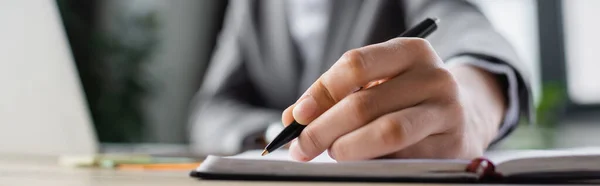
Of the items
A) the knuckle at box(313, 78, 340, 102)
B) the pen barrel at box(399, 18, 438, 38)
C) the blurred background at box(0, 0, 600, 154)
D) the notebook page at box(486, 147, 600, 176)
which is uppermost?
the pen barrel at box(399, 18, 438, 38)

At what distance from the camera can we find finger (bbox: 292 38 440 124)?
0.43 meters

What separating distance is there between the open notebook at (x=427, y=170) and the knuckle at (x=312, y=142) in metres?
0.06

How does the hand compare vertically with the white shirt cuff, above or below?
above

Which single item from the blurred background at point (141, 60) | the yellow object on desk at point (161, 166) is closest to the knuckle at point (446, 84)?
the yellow object on desk at point (161, 166)

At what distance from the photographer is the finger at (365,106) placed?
0.44m

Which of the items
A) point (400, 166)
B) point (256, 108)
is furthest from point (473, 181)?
point (256, 108)

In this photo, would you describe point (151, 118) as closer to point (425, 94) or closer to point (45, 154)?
point (45, 154)

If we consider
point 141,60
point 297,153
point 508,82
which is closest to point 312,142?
point 297,153

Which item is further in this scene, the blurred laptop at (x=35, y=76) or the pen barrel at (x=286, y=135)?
the blurred laptop at (x=35, y=76)

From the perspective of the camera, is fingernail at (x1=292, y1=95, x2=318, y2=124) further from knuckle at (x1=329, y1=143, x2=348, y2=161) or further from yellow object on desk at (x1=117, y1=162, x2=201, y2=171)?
yellow object on desk at (x1=117, y1=162, x2=201, y2=171)

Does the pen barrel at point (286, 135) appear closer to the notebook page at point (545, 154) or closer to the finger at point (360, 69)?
the finger at point (360, 69)

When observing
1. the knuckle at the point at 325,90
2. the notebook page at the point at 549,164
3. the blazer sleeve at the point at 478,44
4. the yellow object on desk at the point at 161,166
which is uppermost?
the knuckle at the point at 325,90

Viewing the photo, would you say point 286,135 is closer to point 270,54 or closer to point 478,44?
point 478,44

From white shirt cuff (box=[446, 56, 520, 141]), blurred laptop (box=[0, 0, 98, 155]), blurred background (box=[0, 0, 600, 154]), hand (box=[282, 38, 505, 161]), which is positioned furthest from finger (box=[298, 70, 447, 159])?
blurred background (box=[0, 0, 600, 154])
